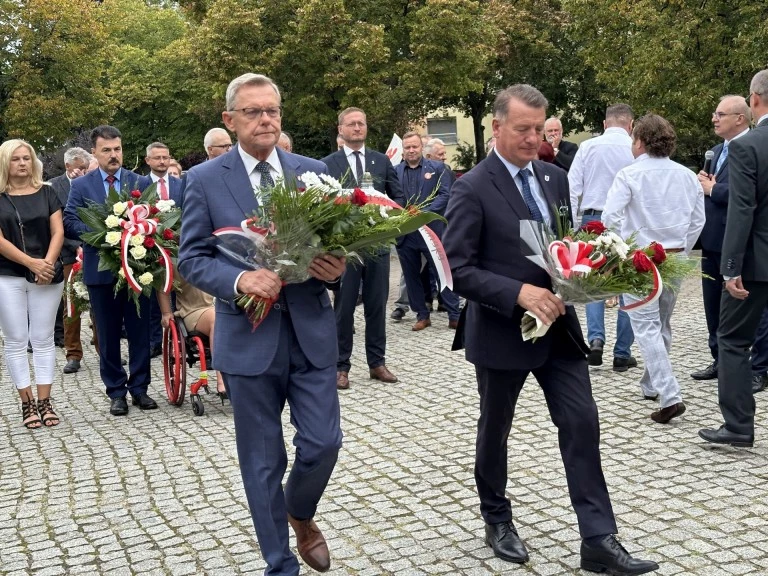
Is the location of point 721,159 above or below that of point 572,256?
above

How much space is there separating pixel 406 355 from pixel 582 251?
679cm

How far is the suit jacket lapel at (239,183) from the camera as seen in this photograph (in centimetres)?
462

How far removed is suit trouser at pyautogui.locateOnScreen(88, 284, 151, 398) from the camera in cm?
935

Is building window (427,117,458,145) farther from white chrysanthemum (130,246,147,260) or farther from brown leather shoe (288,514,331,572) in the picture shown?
brown leather shoe (288,514,331,572)

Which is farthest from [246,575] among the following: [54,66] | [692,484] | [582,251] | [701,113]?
[54,66]

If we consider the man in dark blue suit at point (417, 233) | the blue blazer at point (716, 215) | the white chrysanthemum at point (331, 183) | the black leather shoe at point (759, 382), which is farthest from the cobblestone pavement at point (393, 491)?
the man in dark blue suit at point (417, 233)

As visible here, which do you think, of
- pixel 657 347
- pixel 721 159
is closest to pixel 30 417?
pixel 657 347

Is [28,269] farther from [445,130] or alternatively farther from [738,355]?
[445,130]

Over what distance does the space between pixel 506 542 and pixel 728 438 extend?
8.04ft

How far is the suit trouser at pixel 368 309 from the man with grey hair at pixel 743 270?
3.75 m

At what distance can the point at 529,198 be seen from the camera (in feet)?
16.3

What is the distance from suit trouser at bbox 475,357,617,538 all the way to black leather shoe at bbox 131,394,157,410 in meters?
5.01

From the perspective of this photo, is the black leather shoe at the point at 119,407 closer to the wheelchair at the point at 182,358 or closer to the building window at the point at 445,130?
the wheelchair at the point at 182,358

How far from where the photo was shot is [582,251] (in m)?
4.53
